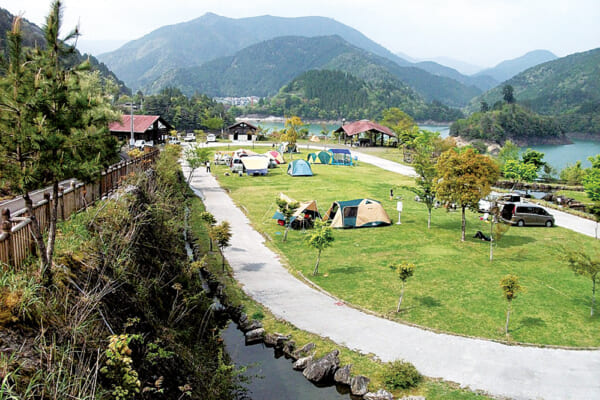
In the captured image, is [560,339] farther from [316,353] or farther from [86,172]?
[86,172]

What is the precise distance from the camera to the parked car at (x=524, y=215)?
2384 cm

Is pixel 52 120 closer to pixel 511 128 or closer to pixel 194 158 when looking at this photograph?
pixel 194 158

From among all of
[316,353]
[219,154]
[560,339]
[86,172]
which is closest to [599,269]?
[560,339]

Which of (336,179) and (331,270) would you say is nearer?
(331,270)

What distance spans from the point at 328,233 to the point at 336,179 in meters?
22.7

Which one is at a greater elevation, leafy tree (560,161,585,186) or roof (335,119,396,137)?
roof (335,119,396,137)

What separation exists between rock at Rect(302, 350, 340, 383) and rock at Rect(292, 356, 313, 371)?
6.3 inches

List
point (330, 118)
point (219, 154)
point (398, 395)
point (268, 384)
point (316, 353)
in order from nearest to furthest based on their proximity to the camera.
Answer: point (398, 395), point (268, 384), point (316, 353), point (219, 154), point (330, 118)

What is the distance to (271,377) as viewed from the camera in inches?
405

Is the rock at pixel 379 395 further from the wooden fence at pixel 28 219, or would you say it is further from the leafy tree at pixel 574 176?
the leafy tree at pixel 574 176

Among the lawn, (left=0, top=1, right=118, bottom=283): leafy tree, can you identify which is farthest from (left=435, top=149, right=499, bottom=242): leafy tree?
(left=0, top=1, right=118, bottom=283): leafy tree

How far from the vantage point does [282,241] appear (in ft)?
65.0

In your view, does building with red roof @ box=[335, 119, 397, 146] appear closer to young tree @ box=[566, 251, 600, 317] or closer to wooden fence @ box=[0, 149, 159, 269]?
young tree @ box=[566, 251, 600, 317]

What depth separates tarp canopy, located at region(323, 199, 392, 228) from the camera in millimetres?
22125
